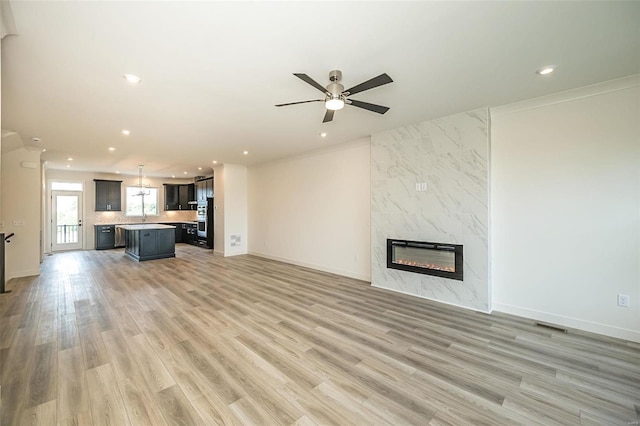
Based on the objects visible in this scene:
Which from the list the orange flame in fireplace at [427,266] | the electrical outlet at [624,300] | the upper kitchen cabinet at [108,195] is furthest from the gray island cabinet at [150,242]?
the electrical outlet at [624,300]

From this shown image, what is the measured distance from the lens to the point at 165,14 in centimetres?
193

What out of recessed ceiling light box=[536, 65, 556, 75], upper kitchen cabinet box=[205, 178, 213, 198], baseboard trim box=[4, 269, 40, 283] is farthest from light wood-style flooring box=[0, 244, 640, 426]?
upper kitchen cabinet box=[205, 178, 213, 198]

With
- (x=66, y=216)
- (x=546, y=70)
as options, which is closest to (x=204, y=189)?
(x=66, y=216)

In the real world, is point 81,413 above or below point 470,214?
below

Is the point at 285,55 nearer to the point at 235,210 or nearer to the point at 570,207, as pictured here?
the point at 570,207

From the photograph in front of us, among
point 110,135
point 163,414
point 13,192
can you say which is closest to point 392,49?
point 163,414

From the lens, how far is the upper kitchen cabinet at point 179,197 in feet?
37.2

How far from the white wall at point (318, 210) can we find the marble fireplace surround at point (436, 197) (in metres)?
0.52

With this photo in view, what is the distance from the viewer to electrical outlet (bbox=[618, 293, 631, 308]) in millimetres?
2924

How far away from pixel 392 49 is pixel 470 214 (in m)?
2.67

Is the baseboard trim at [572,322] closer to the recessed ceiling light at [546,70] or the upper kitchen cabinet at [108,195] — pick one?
the recessed ceiling light at [546,70]

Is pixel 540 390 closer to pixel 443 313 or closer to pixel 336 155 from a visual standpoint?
pixel 443 313

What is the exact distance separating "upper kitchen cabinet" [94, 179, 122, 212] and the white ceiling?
6630 millimetres

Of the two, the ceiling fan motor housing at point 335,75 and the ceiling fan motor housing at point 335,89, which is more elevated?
the ceiling fan motor housing at point 335,75
